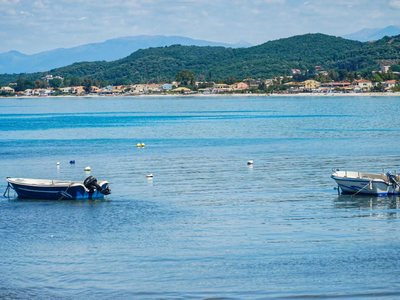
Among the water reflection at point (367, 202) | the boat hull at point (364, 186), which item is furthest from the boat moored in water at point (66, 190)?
the boat hull at point (364, 186)

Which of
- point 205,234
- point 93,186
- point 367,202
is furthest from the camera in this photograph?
point 93,186

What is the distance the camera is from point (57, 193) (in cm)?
3191

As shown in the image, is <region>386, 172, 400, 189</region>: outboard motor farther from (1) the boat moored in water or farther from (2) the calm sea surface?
(1) the boat moored in water

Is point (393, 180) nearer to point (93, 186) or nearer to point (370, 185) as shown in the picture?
point (370, 185)

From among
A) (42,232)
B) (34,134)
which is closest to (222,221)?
(42,232)

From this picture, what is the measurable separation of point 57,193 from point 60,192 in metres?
0.20

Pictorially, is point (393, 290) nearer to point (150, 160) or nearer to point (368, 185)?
point (368, 185)

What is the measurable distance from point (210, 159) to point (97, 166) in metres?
9.69

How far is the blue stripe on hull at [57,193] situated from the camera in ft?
104

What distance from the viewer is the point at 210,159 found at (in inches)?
1903

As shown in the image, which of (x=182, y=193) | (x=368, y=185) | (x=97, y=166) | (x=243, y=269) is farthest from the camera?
(x=97, y=166)

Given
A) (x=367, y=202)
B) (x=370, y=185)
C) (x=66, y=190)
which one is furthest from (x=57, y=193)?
(x=370, y=185)

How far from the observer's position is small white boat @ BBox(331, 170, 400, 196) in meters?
30.3

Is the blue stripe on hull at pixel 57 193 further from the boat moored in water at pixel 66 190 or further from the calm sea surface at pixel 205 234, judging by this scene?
the calm sea surface at pixel 205 234
